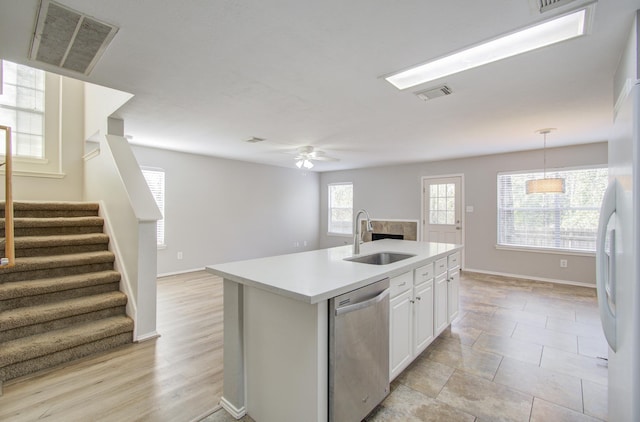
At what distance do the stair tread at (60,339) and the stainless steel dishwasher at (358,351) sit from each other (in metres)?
2.29

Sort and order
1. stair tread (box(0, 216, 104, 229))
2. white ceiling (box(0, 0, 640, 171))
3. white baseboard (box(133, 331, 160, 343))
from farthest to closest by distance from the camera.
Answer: stair tread (box(0, 216, 104, 229)), white baseboard (box(133, 331, 160, 343)), white ceiling (box(0, 0, 640, 171))

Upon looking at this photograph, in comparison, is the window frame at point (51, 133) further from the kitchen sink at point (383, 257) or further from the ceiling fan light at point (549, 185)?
the ceiling fan light at point (549, 185)

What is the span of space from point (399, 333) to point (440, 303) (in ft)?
2.82

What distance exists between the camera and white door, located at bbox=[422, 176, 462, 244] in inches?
240

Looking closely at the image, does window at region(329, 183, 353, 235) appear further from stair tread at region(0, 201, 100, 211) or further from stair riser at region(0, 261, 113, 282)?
stair riser at region(0, 261, 113, 282)

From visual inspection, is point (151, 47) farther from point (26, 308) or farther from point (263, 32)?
point (26, 308)

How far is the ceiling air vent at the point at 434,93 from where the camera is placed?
255 centimetres

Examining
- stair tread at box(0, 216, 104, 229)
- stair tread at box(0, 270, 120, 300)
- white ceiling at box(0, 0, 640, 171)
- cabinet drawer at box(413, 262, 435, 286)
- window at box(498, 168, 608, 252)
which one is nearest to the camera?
white ceiling at box(0, 0, 640, 171)

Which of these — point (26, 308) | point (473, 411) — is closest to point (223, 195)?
point (26, 308)

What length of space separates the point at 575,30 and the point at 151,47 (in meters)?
2.74

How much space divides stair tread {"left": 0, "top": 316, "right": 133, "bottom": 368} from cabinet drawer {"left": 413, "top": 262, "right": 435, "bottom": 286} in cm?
269

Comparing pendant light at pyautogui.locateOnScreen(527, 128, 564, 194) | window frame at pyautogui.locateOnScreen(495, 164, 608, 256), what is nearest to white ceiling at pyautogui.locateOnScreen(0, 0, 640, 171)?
pendant light at pyautogui.locateOnScreen(527, 128, 564, 194)

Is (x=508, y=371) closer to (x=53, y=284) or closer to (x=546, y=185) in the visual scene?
(x=546, y=185)

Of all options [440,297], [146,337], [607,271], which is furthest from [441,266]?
[146,337]
